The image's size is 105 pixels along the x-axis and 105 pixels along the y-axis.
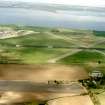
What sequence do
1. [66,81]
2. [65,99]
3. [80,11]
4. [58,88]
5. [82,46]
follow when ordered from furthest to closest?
[80,11]
[82,46]
[66,81]
[58,88]
[65,99]

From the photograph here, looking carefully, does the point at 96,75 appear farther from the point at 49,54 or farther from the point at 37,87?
the point at 49,54

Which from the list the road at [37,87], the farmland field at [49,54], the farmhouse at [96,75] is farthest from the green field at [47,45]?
the road at [37,87]

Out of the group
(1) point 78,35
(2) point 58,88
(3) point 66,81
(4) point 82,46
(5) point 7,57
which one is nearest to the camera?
(2) point 58,88

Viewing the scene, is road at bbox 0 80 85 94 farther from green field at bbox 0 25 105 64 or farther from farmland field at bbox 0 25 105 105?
green field at bbox 0 25 105 64

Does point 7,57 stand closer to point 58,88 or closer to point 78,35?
point 58,88

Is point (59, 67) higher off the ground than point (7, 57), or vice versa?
point (7, 57)

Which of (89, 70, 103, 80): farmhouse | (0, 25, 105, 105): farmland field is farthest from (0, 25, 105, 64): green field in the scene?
(89, 70, 103, 80): farmhouse

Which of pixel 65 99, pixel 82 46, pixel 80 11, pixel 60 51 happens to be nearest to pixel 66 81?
pixel 65 99

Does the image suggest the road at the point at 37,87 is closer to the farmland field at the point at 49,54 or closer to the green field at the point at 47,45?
the farmland field at the point at 49,54

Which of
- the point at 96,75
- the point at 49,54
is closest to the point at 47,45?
the point at 49,54
